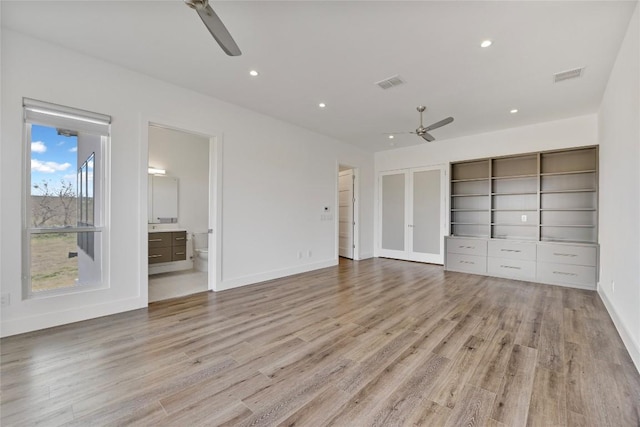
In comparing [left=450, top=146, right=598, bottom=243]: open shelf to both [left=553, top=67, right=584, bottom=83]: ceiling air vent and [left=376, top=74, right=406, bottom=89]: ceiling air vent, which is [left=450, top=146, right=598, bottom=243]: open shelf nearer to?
[left=553, top=67, right=584, bottom=83]: ceiling air vent

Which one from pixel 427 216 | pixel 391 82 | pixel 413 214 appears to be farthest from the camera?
pixel 413 214

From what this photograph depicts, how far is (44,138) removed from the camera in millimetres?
2799

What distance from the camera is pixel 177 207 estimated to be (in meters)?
5.62

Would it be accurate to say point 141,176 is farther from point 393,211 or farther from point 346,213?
point 393,211

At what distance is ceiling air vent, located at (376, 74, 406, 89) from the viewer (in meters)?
3.37

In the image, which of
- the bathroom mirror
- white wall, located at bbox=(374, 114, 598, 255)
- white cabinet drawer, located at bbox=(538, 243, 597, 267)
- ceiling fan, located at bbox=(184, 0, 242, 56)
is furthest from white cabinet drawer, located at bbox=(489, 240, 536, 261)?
the bathroom mirror

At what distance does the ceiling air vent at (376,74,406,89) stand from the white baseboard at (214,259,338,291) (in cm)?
343

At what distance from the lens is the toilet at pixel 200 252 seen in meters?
5.47

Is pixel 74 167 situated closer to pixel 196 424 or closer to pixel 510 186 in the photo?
pixel 196 424

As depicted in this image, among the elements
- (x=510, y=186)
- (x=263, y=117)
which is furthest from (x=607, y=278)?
(x=263, y=117)

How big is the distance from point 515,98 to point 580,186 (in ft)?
7.41

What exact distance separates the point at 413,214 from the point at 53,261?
6437mm

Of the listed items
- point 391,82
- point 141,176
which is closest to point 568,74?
point 391,82

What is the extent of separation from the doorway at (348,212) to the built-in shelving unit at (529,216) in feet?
7.31
